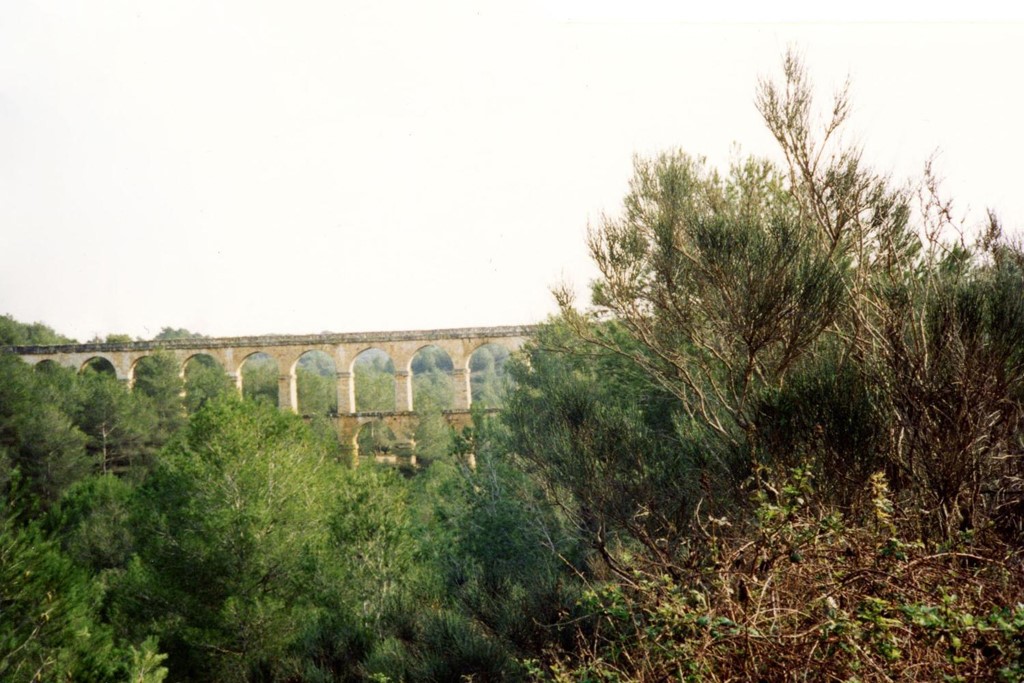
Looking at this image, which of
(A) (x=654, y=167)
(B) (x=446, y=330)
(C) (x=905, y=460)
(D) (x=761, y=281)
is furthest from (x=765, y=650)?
(B) (x=446, y=330)

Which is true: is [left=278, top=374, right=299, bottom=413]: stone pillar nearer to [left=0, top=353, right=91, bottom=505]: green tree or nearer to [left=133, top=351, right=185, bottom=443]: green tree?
[left=133, top=351, right=185, bottom=443]: green tree

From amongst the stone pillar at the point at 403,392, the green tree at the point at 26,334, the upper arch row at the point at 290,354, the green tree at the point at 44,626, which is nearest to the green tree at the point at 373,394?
the upper arch row at the point at 290,354

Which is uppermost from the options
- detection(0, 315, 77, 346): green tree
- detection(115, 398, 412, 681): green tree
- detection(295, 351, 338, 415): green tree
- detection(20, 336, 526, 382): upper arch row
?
detection(0, 315, 77, 346): green tree

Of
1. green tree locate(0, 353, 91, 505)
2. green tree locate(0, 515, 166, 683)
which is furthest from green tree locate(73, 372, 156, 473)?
green tree locate(0, 515, 166, 683)

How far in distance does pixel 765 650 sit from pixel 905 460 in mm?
3560

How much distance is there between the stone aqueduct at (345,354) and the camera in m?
31.5

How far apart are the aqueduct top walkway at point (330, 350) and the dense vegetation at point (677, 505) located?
1267 cm

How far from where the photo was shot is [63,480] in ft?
80.1

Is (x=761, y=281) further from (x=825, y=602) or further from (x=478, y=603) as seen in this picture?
(x=478, y=603)

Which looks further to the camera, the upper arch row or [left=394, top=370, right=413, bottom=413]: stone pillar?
[left=394, top=370, right=413, bottom=413]: stone pillar

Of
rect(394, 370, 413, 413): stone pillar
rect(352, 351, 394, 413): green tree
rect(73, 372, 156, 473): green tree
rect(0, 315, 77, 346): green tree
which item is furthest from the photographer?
rect(352, 351, 394, 413): green tree

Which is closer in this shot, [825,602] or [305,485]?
[825,602]

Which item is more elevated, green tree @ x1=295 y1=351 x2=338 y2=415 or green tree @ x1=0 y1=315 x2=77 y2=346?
green tree @ x1=0 y1=315 x2=77 y2=346

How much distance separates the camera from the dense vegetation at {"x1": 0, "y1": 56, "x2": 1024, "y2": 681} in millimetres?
3699
